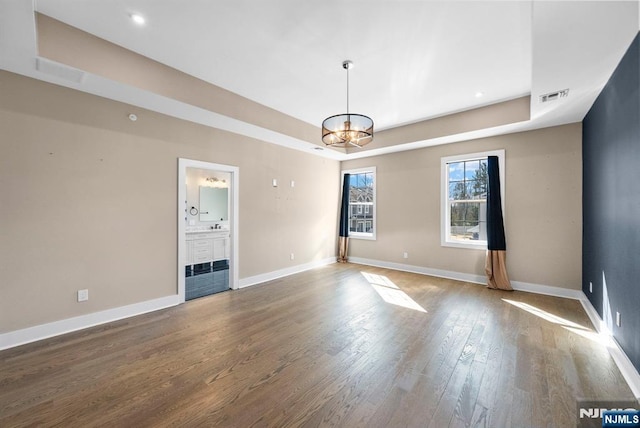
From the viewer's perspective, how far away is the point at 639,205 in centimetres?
200

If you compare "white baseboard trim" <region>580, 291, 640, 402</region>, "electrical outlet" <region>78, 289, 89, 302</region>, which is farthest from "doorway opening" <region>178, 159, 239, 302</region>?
"white baseboard trim" <region>580, 291, 640, 402</region>

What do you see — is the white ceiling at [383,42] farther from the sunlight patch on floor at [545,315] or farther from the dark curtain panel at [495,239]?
the sunlight patch on floor at [545,315]

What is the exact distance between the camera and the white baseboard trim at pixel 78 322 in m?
2.62

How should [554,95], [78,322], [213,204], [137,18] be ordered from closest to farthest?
[137,18] < [78,322] < [554,95] < [213,204]

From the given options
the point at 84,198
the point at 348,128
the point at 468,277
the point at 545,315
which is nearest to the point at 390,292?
the point at 468,277

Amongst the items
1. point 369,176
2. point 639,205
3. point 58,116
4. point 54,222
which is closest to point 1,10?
point 58,116

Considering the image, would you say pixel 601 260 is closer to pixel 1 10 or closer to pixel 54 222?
pixel 1 10

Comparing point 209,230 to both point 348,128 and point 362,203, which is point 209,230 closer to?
point 362,203

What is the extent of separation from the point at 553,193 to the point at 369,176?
139 inches

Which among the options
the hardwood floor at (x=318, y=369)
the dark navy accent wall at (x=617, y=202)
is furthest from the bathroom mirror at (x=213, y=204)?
the dark navy accent wall at (x=617, y=202)

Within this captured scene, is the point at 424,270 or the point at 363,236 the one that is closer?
the point at 424,270

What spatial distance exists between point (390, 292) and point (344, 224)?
266 centimetres

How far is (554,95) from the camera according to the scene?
10.1ft

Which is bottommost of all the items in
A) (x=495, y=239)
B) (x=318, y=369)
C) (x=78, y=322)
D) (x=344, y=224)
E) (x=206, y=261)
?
(x=318, y=369)
